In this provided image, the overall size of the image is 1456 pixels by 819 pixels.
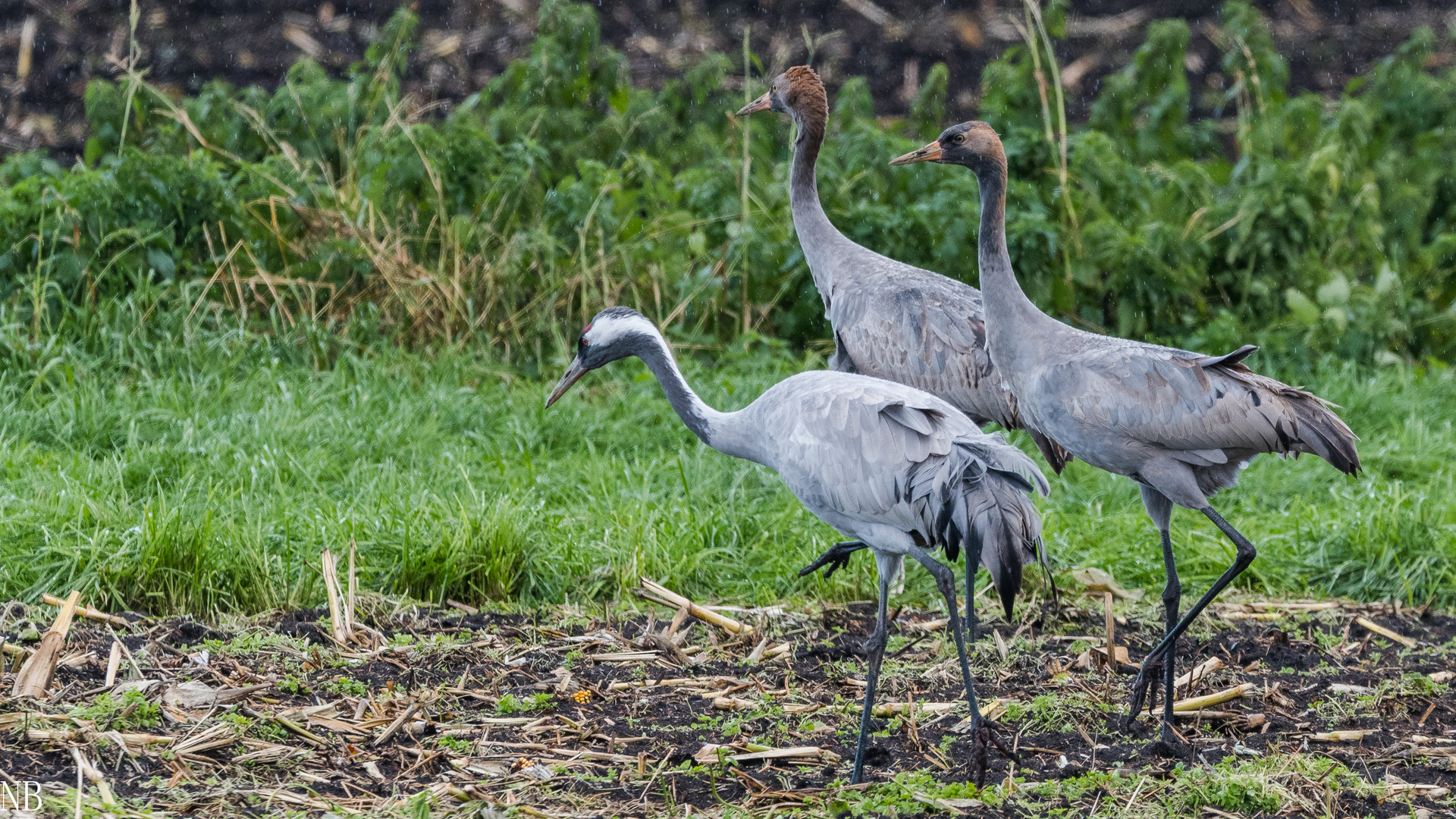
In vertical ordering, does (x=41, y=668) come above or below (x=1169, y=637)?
below

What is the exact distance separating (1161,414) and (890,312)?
5.14 feet

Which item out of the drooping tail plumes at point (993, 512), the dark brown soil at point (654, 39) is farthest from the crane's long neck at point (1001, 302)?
the dark brown soil at point (654, 39)

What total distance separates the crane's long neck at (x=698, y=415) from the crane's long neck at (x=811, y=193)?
4.77 feet

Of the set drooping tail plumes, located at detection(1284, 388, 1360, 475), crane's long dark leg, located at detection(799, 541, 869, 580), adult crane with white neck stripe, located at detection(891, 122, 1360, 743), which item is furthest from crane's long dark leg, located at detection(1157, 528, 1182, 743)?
crane's long dark leg, located at detection(799, 541, 869, 580)

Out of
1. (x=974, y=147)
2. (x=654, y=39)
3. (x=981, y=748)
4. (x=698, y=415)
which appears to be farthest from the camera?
(x=654, y=39)

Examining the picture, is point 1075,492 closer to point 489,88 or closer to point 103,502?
point 103,502

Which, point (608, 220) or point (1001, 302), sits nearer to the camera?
point (1001, 302)

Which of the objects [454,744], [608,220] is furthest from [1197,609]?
[608,220]

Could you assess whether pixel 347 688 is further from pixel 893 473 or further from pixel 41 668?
pixel 893 473

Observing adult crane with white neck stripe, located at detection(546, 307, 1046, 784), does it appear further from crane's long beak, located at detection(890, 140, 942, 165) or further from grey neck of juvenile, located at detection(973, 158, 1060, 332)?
crane's long beak, located at detection(890, 140, 942, 165)

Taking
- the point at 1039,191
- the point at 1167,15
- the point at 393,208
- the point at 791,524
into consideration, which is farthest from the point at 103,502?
the point at 1167,15

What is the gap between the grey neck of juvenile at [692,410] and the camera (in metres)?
3.86

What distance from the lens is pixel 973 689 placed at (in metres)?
3.32

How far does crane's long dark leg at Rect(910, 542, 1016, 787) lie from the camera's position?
3.27 m
